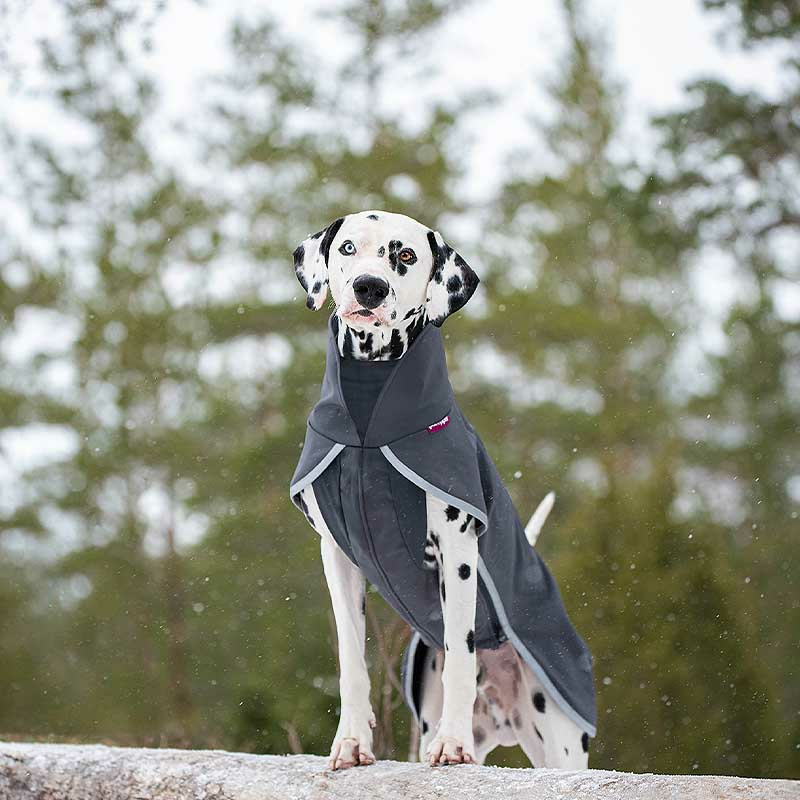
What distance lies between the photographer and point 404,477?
2588 mm

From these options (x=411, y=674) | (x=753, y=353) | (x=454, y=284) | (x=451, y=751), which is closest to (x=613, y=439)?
(x=753, y=353)

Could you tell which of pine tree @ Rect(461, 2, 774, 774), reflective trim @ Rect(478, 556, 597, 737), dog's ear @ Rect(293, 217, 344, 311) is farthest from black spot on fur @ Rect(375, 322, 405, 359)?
pine tree @ Rect(461, 2, 774, 774)

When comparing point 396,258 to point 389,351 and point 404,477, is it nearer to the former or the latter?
point 389,351

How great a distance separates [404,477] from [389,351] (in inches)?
12.7

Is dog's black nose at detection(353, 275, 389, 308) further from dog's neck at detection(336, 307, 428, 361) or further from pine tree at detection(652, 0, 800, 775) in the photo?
pine tree at detection(652, 0, 800, 775)

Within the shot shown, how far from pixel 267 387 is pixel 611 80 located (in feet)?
15.4

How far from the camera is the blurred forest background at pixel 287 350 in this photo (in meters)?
9.11

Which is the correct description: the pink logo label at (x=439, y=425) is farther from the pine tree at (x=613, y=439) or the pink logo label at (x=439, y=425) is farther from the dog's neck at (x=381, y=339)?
the pine tree at (x=613, y=439)

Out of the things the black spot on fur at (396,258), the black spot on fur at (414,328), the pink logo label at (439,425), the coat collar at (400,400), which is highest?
the black spot on fur at (396,258)

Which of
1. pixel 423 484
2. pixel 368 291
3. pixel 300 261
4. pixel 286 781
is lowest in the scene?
Result: pixel 286 781

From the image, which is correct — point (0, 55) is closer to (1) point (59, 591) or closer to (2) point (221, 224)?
(2) point (221, 224)

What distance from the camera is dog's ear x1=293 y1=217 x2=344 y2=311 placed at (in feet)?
9.11

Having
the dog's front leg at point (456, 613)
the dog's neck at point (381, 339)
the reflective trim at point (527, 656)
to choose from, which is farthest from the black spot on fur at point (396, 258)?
the reflective trim at point (527, 656)

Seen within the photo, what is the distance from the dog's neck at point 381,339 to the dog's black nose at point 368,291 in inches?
3.8
